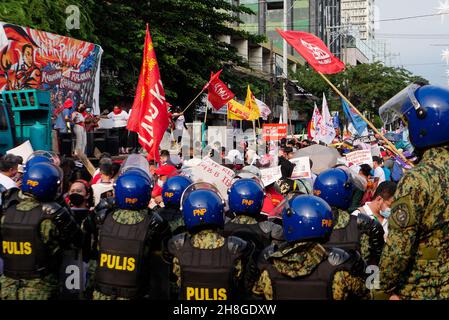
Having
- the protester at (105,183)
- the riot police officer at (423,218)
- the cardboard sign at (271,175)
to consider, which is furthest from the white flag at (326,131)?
the riot police officer at (423,218)

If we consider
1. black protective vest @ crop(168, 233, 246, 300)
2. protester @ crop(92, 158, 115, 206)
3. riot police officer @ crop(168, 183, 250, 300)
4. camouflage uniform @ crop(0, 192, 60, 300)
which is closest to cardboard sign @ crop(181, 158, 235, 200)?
protester @ crop(92, 158, 115, 206)

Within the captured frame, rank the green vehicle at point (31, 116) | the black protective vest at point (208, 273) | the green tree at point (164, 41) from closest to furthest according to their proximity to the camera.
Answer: the black protective vest at point (208, 273), the green vehicle at point (31, 116), the green tree at point (164, 41)

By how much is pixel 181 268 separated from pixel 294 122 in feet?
215

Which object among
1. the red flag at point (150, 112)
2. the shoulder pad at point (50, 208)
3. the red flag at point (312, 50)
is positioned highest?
the red flag at point (312, 50)

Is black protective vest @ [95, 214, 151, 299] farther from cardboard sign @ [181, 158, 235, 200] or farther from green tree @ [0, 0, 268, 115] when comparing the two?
green tree @ [0, 0, 268, 115]

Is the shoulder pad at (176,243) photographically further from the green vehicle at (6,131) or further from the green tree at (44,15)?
the green tree at (44,15)

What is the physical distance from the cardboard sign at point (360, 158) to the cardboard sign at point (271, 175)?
3.71 m

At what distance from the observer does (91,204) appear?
6500 millimetres

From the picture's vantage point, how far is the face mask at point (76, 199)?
18.9 feet

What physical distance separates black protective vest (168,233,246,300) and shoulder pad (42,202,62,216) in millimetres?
1193

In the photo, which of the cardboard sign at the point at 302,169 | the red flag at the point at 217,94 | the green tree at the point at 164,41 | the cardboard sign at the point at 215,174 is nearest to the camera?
the cardboard sign at the point at 215,174

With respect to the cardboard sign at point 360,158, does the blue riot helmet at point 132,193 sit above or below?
above

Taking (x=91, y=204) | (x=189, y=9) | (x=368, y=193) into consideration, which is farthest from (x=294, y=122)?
(x=91, y=204)
